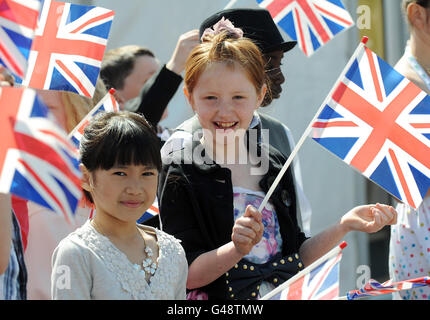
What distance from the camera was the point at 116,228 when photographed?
2.00 m

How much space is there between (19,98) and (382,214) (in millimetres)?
988

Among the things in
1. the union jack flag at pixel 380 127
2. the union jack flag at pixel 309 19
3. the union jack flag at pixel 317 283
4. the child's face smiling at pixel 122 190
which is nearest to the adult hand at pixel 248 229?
the union jack flag at pixel 317 283

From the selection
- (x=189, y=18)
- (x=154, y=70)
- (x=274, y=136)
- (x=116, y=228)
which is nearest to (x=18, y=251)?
(x=116, y=228)

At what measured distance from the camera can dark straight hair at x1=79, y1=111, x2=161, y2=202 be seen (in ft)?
6.44

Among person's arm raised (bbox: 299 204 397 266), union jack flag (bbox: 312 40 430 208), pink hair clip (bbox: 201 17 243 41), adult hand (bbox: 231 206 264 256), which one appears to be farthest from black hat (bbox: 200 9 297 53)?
adult hand (bbox: 231 206 264 256)

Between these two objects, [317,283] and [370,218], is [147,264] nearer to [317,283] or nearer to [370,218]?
[317,283]

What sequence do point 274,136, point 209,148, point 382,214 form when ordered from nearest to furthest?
point 382,214
point 209,148
point 274,136

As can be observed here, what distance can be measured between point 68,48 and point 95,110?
9.1 inches

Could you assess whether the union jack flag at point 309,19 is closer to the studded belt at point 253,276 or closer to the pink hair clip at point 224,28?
the pink hair clip at point 224,28

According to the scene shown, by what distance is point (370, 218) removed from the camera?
2.23 meters

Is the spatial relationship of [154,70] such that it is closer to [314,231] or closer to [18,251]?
[314,231]

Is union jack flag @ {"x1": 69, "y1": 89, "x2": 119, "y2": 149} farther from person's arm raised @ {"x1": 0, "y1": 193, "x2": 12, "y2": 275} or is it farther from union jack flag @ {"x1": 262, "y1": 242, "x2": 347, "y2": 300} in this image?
union jack flag @ {"x1": 262, "y1": 242, "x2": 347, "y2": 300}

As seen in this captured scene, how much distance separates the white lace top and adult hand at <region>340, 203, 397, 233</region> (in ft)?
1.79
